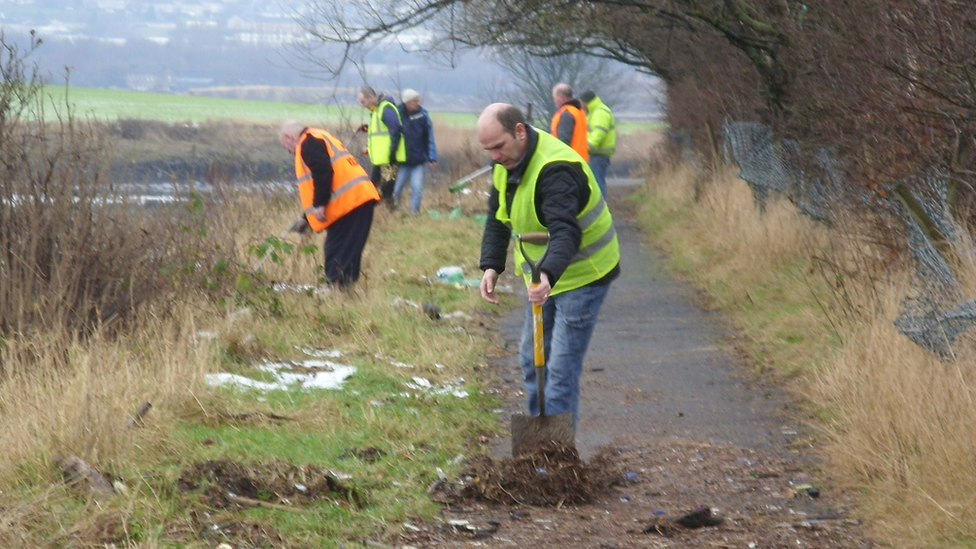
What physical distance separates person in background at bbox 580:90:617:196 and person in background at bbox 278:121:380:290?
20.8 ft

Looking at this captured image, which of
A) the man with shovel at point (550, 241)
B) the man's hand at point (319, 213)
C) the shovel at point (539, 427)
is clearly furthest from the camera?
the man's hand at point (319, 213)

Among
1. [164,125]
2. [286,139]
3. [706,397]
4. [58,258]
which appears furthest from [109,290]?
[164,125]

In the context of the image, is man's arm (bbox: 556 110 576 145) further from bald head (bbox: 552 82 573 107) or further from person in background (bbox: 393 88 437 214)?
person in background (bbox: 393 88 437 214)

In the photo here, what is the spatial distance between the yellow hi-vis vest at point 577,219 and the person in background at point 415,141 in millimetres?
11068

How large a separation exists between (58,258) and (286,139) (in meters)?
2.97

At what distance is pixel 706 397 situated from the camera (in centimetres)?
748

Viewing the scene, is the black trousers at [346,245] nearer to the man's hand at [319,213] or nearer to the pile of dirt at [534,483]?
the man's hand at [319,213]

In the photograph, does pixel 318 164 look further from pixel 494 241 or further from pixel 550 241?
pixel 550 241

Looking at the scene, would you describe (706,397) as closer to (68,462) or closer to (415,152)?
(68,462)

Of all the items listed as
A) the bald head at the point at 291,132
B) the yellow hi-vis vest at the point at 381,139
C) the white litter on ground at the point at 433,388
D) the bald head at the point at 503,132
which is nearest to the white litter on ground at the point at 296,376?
the white litter on ground at the point at 433,388

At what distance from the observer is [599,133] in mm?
15836

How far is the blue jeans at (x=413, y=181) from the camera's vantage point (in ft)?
56.5

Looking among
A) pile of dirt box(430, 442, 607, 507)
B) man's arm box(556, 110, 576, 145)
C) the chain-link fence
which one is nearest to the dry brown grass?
the chain-link fence

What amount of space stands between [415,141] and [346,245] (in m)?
7.00
